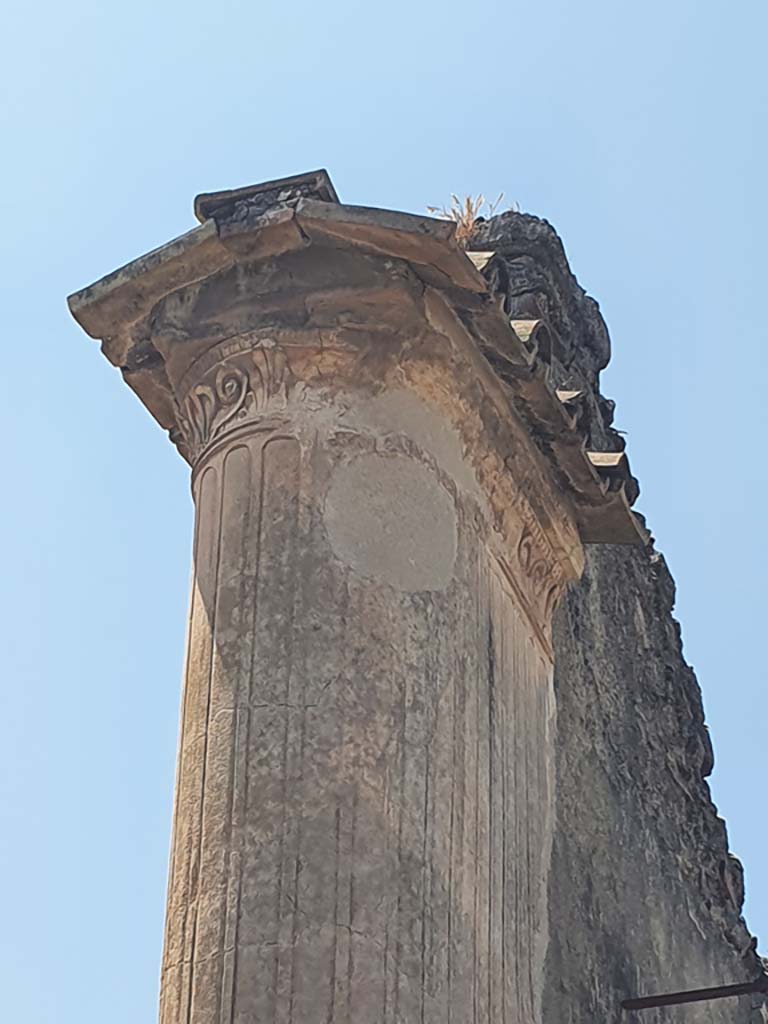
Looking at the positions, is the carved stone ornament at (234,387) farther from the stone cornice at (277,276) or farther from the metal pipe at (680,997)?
the metal pipe at (680,997)

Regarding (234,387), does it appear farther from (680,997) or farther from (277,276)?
(680,997)

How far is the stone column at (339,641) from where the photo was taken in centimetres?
478

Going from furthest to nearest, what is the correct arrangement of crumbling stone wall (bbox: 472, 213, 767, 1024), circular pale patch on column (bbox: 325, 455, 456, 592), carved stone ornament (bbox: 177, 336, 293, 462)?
crumbling stone wall (bbox: 472, 213, 767, 1024) < carved stone ornament (bbox: 177, 336, 293, 462) < circular pale patch on column (bbox: 325, 455, 456, 592)

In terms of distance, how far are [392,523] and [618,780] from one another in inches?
80.6

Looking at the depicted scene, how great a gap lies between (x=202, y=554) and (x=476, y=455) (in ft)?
2.99

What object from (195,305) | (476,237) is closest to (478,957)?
(195,305)

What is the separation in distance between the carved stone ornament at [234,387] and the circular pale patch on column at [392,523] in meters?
0.28

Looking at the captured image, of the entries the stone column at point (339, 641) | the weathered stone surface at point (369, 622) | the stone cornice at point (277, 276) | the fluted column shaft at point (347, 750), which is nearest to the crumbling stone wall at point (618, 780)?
the weathered stone surface at point (369, 622)

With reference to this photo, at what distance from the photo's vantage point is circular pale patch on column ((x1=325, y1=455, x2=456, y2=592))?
207 inches

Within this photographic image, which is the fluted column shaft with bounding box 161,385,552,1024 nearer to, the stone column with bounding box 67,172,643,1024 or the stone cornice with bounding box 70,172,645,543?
the stone column with bounding box 67,172,643,1024

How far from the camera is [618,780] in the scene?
7.09 metres

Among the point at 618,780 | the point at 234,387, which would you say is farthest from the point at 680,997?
the point at 234,387

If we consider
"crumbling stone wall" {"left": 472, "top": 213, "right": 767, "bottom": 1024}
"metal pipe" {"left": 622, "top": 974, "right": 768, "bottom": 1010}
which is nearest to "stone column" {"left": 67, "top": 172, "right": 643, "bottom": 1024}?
"crumbling stone wall" {"left": 472, "top": 213, "right": 767, "bottom": 1024}

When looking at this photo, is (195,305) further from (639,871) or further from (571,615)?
(639,871)
